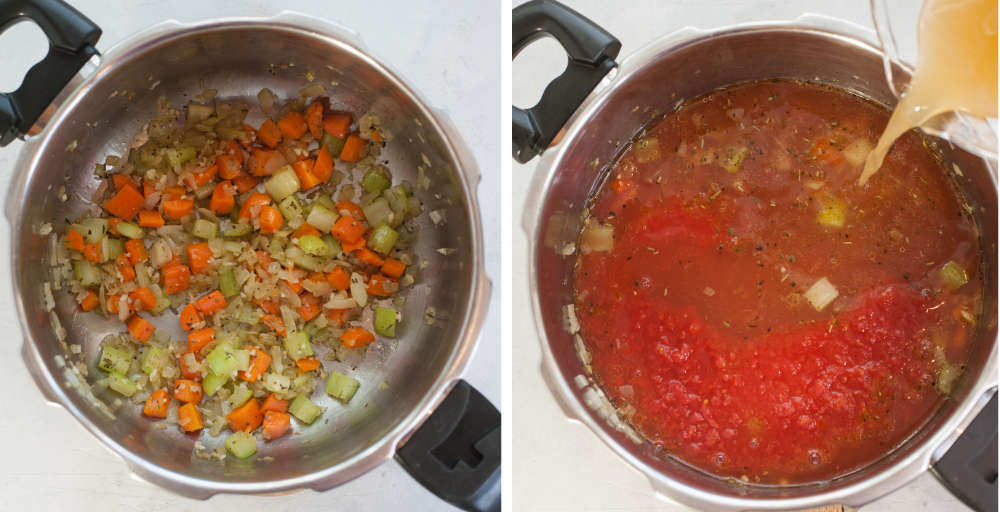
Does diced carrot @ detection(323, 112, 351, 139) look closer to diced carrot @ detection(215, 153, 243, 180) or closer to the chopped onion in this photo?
diced carrot @ detection(215, 153, 243, 180)

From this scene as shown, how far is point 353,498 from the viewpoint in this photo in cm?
156

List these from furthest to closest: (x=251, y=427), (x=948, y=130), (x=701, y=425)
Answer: (x=251, y=427) < (x=701, y=425) < (x=948, y=130)

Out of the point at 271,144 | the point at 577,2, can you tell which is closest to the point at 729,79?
the point at 577,2

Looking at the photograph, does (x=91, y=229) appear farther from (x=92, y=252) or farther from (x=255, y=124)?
(x=255, y=124)

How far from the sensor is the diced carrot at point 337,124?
1564 millimetres

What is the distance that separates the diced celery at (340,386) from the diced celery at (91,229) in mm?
530

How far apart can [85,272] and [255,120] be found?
0.45 m

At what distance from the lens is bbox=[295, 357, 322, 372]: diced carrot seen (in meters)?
1.54

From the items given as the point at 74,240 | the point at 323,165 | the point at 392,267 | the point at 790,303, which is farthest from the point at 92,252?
the point at 790,303

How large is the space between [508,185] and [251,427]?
694 mm

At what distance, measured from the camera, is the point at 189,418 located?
1512 mm

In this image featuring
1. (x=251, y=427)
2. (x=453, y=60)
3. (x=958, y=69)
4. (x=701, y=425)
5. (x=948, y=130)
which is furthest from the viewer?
(x=453, y=60)

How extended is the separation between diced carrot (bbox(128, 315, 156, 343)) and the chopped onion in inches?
49.8

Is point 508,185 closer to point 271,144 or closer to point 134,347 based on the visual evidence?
point 271,144
